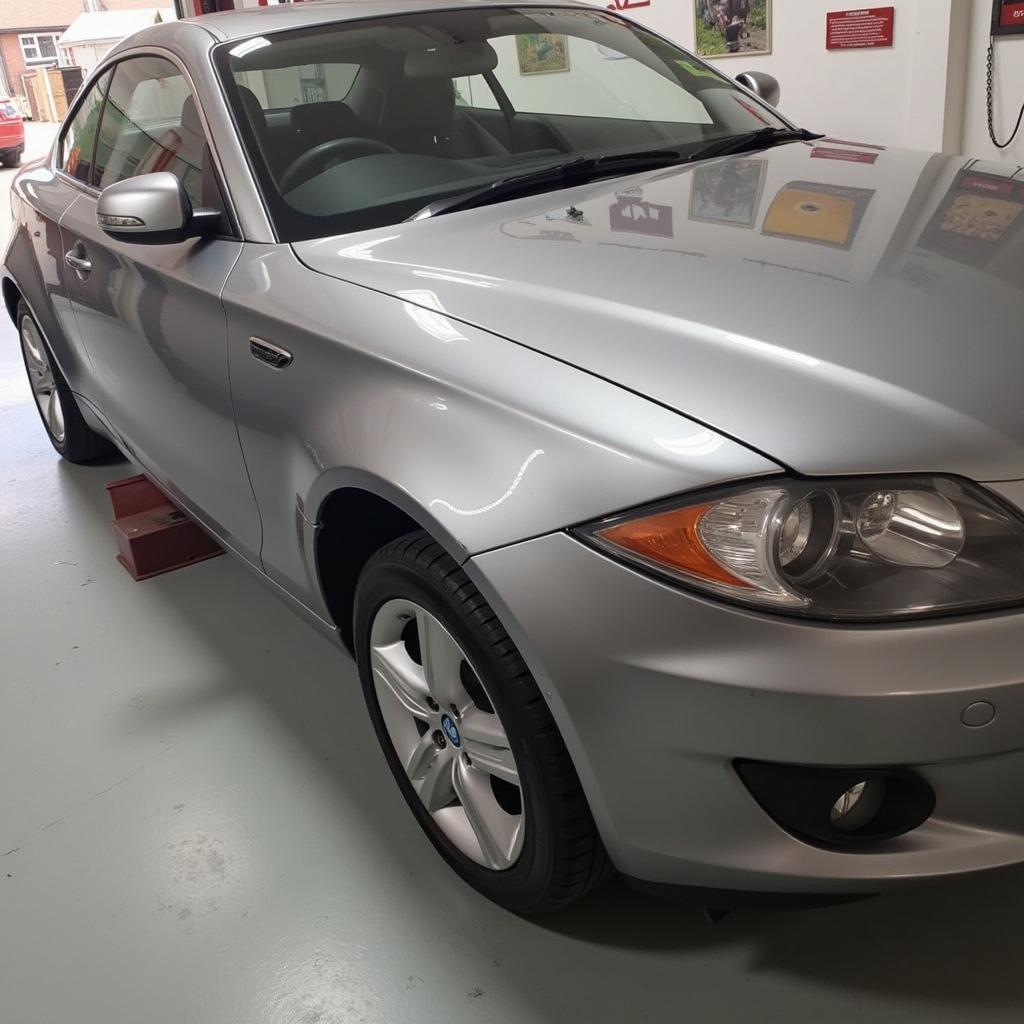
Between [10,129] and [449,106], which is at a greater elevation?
[449,106]

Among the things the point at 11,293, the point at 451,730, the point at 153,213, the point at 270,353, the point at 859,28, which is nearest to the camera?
the point at 451,730

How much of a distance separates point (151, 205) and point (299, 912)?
1082 millimetres

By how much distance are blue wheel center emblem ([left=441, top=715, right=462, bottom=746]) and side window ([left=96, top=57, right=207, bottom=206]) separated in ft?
3.28

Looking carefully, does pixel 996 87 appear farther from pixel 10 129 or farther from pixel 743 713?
pixel 10 129

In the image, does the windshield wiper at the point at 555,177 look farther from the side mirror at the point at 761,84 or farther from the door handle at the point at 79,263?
the door handle at the point at 79,263

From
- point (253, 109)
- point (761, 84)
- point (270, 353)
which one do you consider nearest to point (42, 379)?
point (253, 109)

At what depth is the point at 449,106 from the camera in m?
1.92

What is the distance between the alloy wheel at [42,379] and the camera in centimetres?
297

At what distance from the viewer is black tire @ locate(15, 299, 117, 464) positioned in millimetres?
2896

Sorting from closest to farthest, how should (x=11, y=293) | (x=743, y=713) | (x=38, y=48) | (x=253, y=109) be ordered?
(x=743, y=713)
(x=253, y=109)
(x=11, y=293)
(x=38, y=48)

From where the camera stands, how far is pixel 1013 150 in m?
3.39

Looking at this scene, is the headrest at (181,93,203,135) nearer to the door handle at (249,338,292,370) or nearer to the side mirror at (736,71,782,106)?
the door handle at (249,338,292,370)

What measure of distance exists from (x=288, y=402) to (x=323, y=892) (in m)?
0.70

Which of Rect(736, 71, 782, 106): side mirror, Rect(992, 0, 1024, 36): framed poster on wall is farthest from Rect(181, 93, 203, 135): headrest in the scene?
Rect(992, 0, 1024, 36): framed poster on wall
